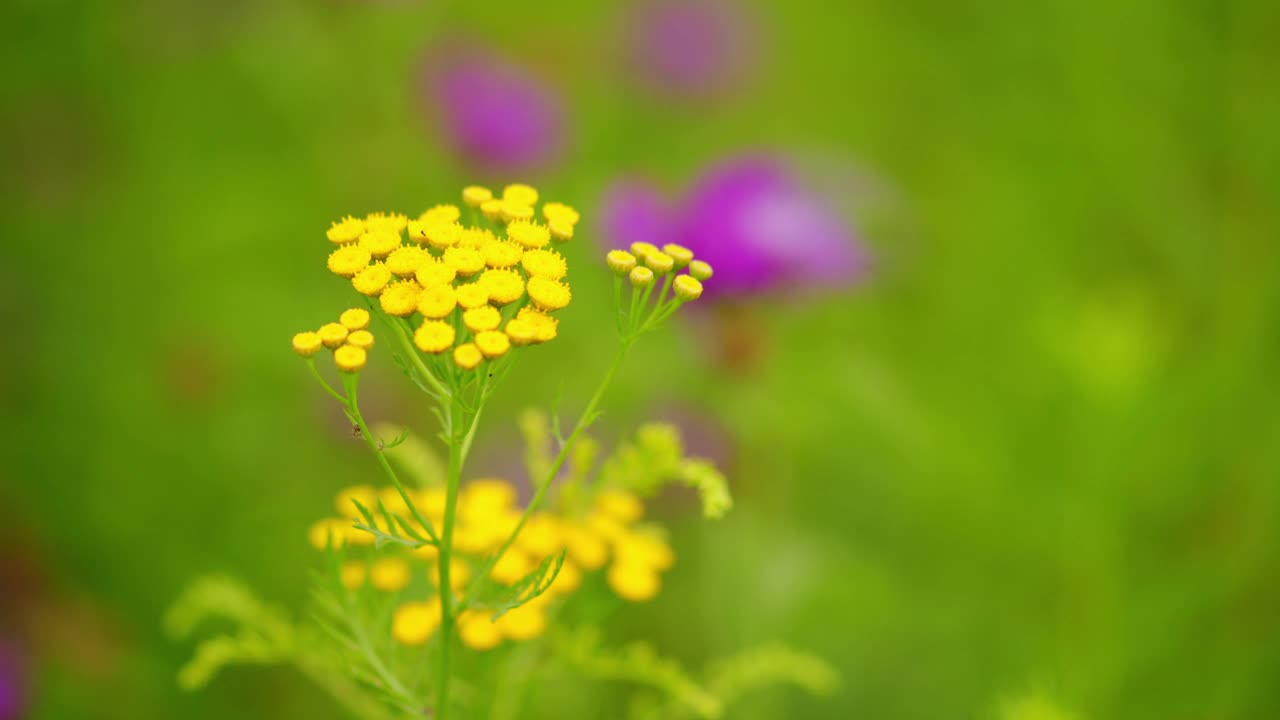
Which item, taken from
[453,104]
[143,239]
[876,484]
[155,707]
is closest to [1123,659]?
[876,484]

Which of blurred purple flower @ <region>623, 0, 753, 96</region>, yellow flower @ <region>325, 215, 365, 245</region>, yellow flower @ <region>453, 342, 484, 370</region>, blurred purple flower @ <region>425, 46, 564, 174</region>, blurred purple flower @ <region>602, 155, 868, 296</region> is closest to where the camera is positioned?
yellow flower @ <region>453, 342, 484, 370</region>

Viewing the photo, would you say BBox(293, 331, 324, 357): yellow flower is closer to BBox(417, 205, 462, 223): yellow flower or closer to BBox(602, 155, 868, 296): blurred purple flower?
BBox(417, 205, 462, 223): yellow flower

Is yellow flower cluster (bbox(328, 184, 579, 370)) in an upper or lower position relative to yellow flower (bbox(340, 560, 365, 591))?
upper

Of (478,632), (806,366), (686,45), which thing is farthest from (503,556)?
(686,45)

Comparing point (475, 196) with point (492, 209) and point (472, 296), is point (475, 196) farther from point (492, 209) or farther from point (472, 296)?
point (472, 296)

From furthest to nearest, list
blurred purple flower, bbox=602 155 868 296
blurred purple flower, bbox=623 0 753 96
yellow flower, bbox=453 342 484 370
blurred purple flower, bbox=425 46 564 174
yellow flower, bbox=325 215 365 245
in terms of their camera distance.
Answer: blurred purple flower, bbox=623 0 753 96 → blurred purple flower, bbox=425 46 564 174 → blurred purple flower, bbox=602 155 868 296 → yellow flower, bbox=325 215 365 245 → yellow flower, bbox=453 342 484 370

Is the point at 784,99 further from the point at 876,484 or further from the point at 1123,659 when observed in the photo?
the point at 1123,659

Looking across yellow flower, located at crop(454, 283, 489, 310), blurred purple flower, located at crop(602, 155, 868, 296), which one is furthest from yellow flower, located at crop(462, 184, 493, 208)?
blurred purple flower, located at crop(602, 155, 868, 296)

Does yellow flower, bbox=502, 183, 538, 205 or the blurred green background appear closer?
yellow flower, bbox=502, 183, 538, 205

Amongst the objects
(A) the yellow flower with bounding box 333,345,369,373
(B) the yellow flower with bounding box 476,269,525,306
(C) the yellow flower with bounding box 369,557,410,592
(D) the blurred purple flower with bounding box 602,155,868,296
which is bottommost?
(C) the yellow flower with bounding box 369,557,410,592
